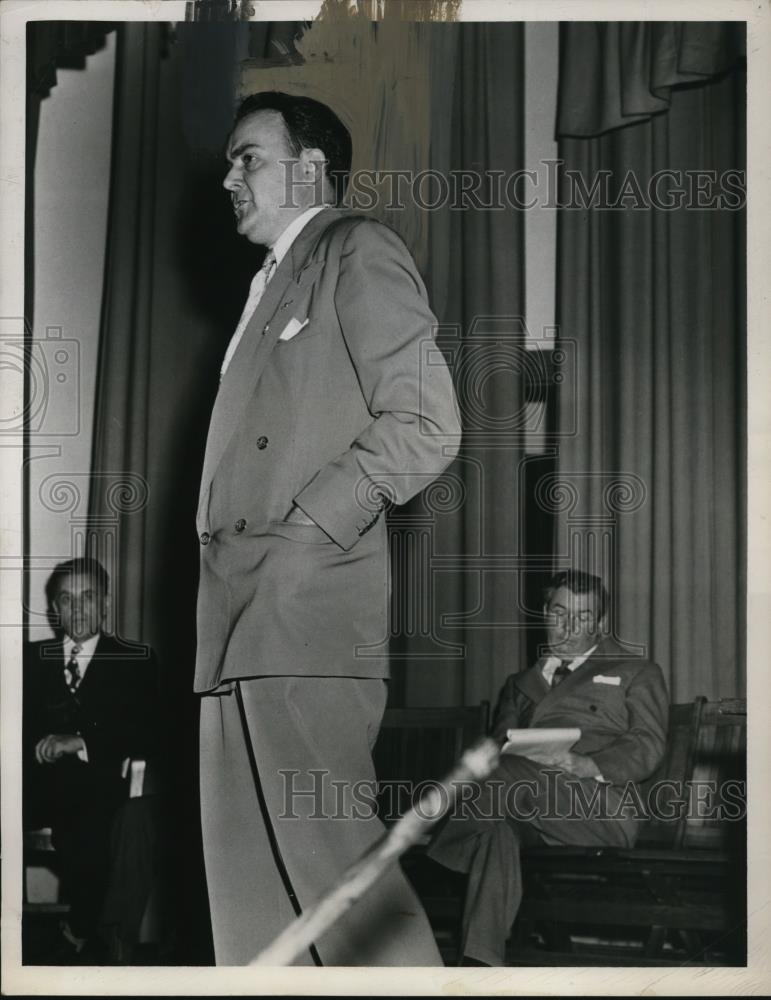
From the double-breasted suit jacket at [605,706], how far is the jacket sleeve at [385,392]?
0.50 metres

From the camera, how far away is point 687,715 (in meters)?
2.71

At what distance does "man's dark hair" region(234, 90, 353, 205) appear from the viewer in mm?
2756

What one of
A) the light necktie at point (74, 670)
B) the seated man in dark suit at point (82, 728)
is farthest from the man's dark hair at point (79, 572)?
the light necktie at point (74, 670)

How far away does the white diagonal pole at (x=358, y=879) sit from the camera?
2553 mm

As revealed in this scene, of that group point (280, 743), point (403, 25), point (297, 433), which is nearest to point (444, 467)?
point (297, 433)

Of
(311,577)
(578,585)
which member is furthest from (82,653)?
(578,585)

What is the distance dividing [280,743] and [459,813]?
0.39 m

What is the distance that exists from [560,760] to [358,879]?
Result: 0.48 metres

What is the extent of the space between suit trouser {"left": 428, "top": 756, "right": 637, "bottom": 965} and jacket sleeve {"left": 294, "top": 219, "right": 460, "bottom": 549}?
0.60 metres

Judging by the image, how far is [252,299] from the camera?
280 cm

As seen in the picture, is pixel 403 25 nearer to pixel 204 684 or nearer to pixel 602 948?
pixel 204 684

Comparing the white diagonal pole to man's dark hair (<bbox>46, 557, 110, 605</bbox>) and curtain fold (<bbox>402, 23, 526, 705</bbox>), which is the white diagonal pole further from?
man's dark hair (<bbox>46, 557, 110, 605</bbox>)

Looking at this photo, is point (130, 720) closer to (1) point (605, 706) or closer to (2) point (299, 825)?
(2) point (299, 825)

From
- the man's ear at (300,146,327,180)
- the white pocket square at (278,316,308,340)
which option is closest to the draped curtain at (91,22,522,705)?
the man's ear at (300,146,327,180)
